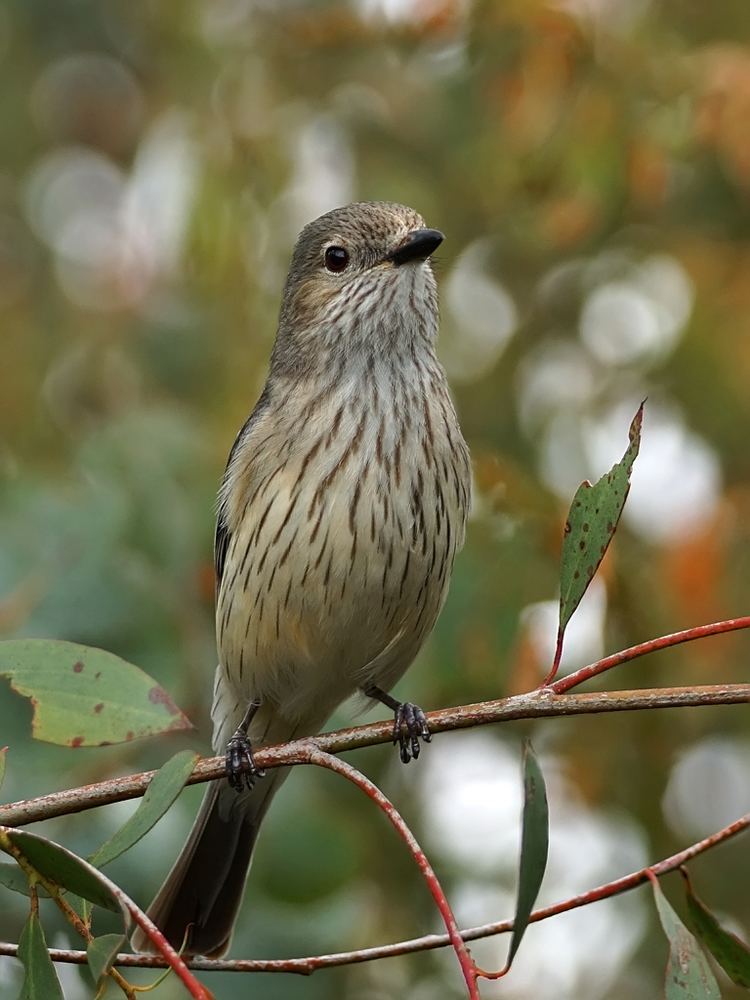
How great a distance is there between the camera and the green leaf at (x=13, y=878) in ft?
8.96

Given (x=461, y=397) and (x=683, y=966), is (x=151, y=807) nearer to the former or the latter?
(x=683, y=966)

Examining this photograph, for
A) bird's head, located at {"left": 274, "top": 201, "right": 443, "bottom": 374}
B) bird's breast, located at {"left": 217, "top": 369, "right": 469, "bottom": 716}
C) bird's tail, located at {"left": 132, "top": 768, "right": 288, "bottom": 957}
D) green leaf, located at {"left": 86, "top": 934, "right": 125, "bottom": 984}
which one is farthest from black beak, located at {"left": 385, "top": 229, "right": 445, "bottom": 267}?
green leaf, located at {"left": 86, "top": 934, "right": 125, "bottom": 984}

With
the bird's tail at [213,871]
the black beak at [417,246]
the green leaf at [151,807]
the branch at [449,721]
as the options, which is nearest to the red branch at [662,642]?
the branch at [449,721]

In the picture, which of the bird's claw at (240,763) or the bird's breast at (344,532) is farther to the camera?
the bird's breast at (344,532)

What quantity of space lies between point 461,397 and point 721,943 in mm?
3543

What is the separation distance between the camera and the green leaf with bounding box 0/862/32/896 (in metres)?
2.73

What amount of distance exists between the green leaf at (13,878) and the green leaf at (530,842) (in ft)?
2.95

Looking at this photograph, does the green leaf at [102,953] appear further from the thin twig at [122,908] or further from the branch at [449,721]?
the branch at [449,721]

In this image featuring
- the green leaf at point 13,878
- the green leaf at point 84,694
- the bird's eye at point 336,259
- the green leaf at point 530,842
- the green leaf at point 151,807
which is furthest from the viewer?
the bird's eye at point 336,259

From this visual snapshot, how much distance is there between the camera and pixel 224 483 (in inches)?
184

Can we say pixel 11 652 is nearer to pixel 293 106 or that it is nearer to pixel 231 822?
pixel 231 822

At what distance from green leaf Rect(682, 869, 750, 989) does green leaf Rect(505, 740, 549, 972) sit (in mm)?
339

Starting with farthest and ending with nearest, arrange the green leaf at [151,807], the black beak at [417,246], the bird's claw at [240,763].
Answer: the black beak at [417,246] < the bird's claw at [240,763] < the green leaf at [151,807]

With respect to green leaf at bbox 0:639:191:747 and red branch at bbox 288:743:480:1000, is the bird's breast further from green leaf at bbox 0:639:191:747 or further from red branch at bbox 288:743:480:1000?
red branch at bbox 288:743:480:1000
